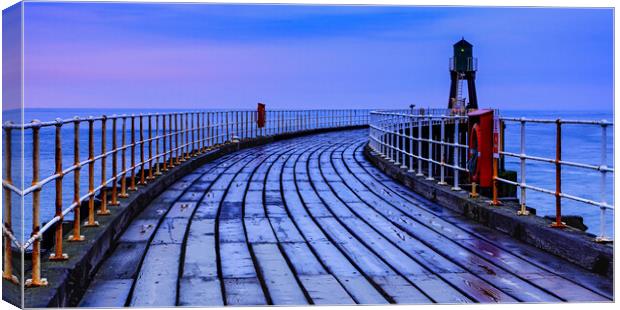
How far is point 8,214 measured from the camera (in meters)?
4.56

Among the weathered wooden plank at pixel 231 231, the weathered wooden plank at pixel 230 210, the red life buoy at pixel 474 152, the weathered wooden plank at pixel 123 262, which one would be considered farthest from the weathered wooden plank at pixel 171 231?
the red life buoy at pixel 474 152

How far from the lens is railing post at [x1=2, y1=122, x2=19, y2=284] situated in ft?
14.3

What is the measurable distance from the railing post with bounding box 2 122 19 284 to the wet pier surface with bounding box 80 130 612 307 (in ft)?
1.54

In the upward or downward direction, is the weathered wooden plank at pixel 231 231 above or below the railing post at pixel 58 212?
below

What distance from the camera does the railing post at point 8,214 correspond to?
4.37m

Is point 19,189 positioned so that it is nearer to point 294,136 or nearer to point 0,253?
point 0,253

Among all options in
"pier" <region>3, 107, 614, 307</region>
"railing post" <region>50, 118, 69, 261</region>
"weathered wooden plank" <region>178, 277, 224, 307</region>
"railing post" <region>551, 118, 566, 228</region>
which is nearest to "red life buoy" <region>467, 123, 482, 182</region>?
"pier" <region>3, 107, 614, 307</region>

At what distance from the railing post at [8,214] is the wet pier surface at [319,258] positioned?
468 mm

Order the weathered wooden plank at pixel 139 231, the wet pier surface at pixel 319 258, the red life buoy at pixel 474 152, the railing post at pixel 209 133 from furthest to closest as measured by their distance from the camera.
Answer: the railing post at pixel 209 133 < the red life buoy at pixel 474 152 < the weathered wooden plank at pixel 139 231 < the wet pier surface at pixel 319 258

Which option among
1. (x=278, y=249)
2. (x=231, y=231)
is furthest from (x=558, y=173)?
(x=231, y=231)

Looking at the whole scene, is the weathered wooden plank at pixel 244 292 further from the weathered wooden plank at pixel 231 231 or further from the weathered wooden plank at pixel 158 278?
the weathered wooden plank at pixel 231 231

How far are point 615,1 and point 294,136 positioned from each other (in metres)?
23.2

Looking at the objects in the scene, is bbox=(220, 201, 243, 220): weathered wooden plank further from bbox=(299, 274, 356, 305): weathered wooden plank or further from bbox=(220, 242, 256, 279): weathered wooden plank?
bbox=(299, 274, 356, 305): weathered wooden plank

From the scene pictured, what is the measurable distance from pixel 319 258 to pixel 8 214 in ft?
7.22
